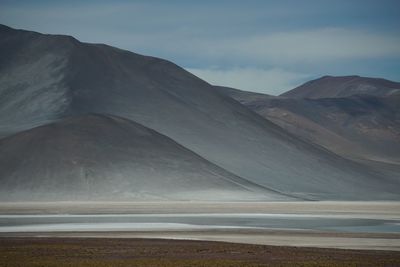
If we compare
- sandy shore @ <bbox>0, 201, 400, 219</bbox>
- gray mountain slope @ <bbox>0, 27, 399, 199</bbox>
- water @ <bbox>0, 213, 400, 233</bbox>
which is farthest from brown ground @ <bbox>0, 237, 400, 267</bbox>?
gray mountain slope @ <bbox>0, 27, 399, 199</bbox>

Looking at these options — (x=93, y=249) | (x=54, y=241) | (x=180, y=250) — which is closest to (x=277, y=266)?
(x=180, y=250)

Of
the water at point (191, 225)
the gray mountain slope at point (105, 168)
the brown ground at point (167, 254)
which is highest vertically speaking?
the brown ground at point (167, 254)

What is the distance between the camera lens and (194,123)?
180m

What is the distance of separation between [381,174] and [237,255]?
167 m

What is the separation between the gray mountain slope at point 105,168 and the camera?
12094 cm

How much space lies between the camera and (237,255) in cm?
3553

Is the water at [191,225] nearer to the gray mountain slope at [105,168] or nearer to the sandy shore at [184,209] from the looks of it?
the sandy shore at [184,209]

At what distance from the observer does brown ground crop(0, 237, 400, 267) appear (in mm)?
32250

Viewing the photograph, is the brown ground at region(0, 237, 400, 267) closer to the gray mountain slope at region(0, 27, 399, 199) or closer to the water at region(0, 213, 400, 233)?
the water at region(0, 213, 400, 233)


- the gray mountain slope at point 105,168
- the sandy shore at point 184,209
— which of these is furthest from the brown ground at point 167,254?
the gray mountain slope at point 105,168

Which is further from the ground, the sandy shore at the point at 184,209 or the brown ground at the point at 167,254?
the brown ground at the point at 167,254

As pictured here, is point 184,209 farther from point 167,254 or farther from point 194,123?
point 194,123

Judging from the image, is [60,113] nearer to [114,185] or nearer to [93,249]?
[114,185]

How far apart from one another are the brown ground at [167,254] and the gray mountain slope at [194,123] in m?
109
